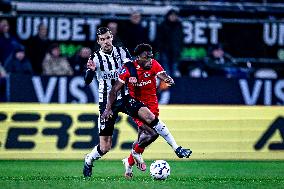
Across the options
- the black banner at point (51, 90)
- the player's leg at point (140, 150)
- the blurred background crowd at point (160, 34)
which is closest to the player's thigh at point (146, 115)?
the player's leg at point (140, 150)

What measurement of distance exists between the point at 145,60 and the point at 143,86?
446 mm

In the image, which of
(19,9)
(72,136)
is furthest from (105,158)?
(19,9)

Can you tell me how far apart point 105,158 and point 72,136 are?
727mm

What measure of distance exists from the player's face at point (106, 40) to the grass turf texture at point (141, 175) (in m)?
1.82

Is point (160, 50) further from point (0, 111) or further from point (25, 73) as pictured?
point (0, 111)

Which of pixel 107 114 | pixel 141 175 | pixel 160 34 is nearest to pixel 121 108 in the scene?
pixel 107 114

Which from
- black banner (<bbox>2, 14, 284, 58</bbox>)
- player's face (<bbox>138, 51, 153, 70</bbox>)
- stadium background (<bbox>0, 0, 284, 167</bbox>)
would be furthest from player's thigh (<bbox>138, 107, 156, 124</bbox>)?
black banner (<bbox>2, 14, 284, 58</bbox>)

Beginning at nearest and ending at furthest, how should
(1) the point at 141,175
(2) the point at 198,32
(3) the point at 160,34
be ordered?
(1) the point at 141,175 → (3) the point at 160,34 → (2) the point at 198,32

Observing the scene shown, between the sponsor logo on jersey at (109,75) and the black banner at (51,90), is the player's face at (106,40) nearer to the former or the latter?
the sponsor logo on jersey at (109,75)

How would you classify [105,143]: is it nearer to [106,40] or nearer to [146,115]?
[146,115]

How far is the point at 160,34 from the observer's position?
60.4 feet

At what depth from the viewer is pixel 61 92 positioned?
17.0 meters

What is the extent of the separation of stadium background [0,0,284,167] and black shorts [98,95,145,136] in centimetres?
319

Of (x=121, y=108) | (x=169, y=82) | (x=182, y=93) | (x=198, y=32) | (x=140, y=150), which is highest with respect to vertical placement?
(x=169, y=82)
